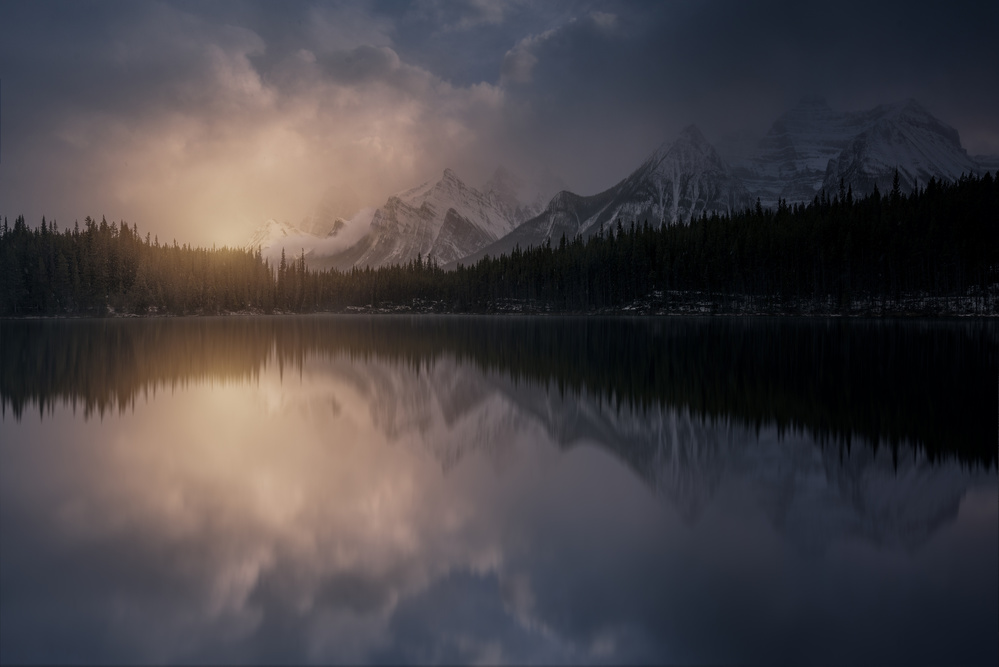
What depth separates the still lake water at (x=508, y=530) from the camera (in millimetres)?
6938

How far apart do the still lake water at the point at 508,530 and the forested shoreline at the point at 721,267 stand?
102399 mm

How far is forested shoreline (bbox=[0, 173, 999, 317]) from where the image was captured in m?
105

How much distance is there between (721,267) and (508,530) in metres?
130

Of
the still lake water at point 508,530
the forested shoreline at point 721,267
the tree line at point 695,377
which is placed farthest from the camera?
the forested shoreline at point 721,267

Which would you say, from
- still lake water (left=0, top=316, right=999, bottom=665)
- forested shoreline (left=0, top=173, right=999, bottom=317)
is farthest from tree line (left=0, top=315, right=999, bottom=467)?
forested shoreline (left=0, top=173, right=999, bottom=317)

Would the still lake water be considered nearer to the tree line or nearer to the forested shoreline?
the tree line

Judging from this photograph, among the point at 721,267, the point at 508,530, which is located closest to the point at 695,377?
the point at 508,530

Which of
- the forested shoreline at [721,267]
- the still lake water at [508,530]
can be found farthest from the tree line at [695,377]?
the forested shoreline at [721,267]

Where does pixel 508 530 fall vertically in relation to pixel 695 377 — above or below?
below

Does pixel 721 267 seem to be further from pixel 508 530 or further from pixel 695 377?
pixel 508 530

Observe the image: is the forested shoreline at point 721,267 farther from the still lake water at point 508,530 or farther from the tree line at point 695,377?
the still lake water at point 508,530

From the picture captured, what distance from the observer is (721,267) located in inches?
5103

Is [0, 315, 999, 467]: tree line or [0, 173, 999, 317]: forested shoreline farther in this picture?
[0, 173, 999, 317]: forested shoreline

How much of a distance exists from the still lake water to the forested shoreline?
102399 millimetres
